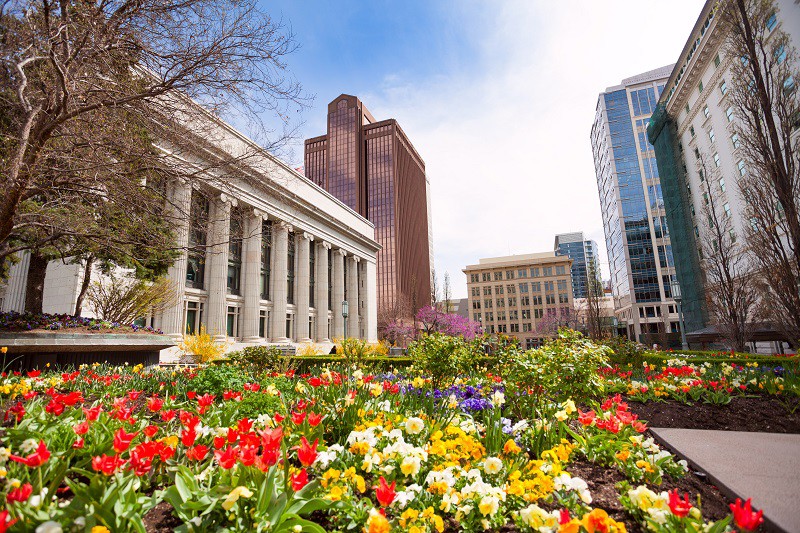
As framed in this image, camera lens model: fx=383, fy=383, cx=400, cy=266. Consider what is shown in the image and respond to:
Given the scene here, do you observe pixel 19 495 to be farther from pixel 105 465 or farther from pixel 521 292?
pixel 521 292

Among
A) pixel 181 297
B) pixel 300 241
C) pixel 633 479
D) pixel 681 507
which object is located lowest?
pixel 633 479

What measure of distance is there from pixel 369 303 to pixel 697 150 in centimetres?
3940

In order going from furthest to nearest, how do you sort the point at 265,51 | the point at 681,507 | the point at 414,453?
the point at 265,51
the point at 414,453
the point at 681,507

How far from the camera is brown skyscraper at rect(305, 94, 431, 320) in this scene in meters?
89.6

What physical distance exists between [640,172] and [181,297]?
68.2m

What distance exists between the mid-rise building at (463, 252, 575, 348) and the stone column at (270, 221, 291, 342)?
59.3 m

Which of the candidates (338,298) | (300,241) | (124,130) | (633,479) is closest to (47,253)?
(124,130)

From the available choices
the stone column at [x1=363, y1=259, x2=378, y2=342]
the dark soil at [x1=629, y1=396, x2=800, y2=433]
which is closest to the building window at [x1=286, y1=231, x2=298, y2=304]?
the stone column at [x1=363, y1=259, x2=378, y2=342]

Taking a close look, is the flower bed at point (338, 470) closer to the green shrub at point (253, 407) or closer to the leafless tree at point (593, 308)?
the green shrub at point (253, 407)

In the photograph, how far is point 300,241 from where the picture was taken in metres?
35.5

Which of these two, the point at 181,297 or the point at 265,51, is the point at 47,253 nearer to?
the point at 181,297

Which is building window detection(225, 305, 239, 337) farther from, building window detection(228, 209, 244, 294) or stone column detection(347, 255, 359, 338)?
stone column detection(347, 255, 359, 338)

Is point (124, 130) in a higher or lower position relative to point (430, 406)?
higher

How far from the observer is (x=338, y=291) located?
4106cm
